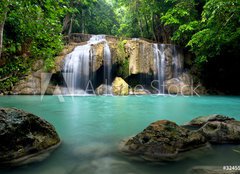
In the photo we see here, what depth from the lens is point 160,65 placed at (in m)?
18.1

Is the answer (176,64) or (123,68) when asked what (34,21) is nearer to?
(123,68)

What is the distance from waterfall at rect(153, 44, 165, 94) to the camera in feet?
58.4

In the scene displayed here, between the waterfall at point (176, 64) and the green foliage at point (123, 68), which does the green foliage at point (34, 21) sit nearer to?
the green foliage at point (123, 68)

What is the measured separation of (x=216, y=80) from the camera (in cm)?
1948

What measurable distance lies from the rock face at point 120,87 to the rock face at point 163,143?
1232 centimetres

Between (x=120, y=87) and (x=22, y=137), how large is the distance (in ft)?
42.8

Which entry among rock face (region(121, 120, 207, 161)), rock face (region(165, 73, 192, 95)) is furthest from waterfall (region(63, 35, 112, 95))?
rock face (region(121, 120, 207, 161))

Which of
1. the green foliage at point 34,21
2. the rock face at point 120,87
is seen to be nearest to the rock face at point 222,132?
the green foliage at point 34,21

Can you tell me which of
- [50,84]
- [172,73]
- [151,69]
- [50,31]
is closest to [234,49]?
[172,73]

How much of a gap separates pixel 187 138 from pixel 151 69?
568 inches

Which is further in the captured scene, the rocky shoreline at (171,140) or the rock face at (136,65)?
the rock face at (136,65)

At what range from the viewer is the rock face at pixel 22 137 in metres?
2.98

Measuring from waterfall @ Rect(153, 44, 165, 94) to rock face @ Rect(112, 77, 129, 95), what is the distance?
3215 mm

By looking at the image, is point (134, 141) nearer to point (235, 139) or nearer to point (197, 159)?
point (197, 159)
